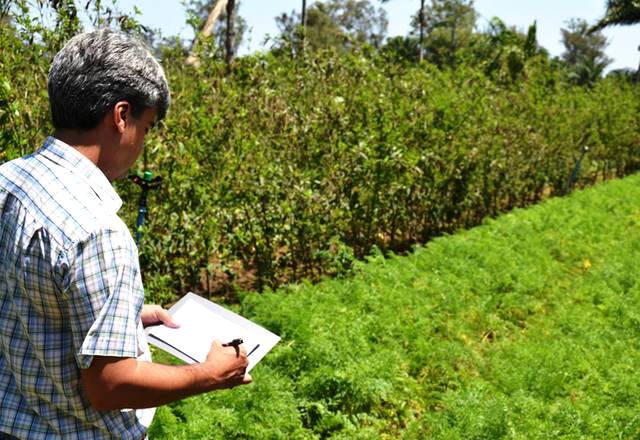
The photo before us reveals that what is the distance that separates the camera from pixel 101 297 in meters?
1.35

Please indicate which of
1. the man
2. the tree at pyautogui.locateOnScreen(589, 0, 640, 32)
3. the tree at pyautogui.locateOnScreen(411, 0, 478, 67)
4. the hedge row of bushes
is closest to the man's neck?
the man

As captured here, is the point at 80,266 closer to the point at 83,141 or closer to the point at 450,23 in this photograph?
the point at 83,141

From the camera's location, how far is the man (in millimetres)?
1356

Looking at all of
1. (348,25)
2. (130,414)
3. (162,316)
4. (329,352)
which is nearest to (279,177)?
(329,352)

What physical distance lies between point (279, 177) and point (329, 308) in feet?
5.17

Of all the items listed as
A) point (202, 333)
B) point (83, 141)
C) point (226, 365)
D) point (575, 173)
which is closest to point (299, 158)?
point (202, 333)

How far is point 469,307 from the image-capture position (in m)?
5.91

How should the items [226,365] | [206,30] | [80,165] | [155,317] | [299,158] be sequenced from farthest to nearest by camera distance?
[206,30] < [299,158] < [155,317] < [226,365] < [80,165]

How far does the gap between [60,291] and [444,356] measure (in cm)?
397

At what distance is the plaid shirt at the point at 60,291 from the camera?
135 centimetres

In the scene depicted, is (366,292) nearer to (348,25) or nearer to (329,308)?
(329,308)

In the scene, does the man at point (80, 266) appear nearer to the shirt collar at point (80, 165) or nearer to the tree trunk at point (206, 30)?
the shirt collar at point (80, 165)

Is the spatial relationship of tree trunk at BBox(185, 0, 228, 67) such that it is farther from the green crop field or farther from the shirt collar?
the shirt collar

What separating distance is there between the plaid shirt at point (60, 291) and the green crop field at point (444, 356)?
170 cm
